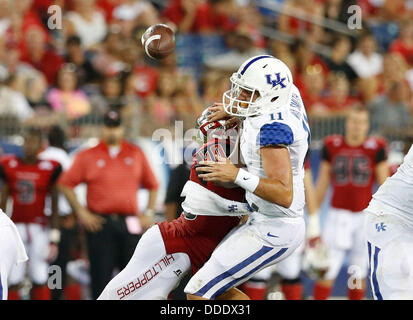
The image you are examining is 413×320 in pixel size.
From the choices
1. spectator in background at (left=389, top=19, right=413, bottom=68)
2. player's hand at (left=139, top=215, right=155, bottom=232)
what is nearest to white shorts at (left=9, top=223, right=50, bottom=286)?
player's hand at (left=139, top=215, right=155, bottom=232)

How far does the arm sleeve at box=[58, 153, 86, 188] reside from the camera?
30.3 ft

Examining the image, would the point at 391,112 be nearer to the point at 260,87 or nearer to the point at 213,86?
the point at 213,86

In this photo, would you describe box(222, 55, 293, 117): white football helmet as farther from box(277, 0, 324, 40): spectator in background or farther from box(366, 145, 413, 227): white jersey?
box(277, 0, 324, 40): spectator in background

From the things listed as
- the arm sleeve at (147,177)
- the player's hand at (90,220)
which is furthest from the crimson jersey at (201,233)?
the arm sleeve at (147,177)

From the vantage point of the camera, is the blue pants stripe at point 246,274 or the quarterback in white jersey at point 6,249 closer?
the quarterback in white jersey at point 6,249

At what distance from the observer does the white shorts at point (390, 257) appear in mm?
5605

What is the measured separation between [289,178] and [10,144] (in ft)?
16.4

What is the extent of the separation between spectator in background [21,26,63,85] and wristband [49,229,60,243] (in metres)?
2.63

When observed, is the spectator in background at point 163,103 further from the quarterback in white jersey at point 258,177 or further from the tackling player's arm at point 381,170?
the quarterback in white jersey at point 258,177

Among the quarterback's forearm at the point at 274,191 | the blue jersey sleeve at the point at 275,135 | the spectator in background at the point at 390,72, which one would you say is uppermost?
the spectator in background at the point at 390,72

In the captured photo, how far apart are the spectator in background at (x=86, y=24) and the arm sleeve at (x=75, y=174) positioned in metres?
3.37
